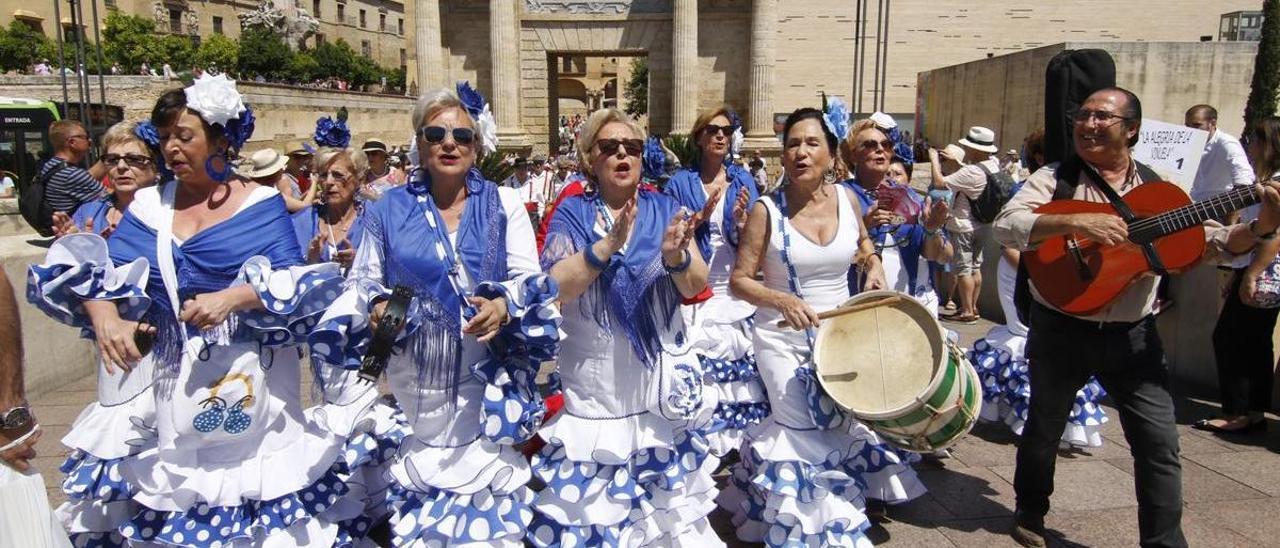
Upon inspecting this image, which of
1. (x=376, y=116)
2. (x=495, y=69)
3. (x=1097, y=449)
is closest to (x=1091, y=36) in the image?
(x=495, y=69)

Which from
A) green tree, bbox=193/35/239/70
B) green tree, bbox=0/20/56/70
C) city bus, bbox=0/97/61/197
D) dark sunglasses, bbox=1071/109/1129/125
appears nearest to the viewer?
dark sunglasses, bbox=1071/109/1129/125

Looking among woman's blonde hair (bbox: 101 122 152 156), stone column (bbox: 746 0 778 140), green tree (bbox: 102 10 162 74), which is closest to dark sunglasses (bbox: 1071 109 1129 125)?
woman's blonde hair (bbox: 101 122 152 156)

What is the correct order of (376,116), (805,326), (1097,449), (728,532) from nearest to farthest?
(805,326) → (728,532) → (1097,449) → (376,116)

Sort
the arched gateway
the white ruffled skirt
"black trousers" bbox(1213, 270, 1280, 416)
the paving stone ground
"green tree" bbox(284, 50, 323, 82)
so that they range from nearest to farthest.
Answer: the paving stone ground → the white ruffled skirt → "black trousers" bbox(1213, 270, 1280, 416) → the arched gateway → "green tree" bbox(284, 50, 323, 82)

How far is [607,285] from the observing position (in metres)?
3.13

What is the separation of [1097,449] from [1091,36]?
4810 cm

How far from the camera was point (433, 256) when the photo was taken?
2.91 metres

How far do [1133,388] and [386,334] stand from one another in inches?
124

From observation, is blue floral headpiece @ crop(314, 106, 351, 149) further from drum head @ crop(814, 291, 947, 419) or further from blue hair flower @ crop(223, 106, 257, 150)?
drum head @ crop(814, 291, 947, 419)

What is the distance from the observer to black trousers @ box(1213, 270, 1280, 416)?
16.9 ft

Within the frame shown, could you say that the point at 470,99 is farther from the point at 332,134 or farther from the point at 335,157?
the point at 332,134

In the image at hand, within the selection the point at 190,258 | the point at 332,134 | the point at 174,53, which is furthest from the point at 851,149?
the point at 174,53

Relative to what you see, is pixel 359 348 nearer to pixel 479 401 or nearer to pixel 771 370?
pixel 479 401

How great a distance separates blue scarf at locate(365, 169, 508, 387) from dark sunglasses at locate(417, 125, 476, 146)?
7.6 inches
